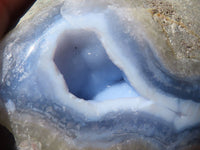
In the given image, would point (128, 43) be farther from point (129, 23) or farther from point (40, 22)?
point (40, 22)

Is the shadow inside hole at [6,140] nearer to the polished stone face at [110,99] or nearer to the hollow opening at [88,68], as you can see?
the polished stone face at [110,99]

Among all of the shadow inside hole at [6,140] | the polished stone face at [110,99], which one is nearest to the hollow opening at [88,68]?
the polished stone face at [110,99]

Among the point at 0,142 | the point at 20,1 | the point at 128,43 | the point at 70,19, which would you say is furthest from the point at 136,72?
the point at 20,1

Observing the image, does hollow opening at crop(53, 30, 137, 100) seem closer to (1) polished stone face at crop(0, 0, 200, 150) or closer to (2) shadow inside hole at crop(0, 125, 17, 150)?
(1) polished stone face at crop(0, 0, 200, 150)

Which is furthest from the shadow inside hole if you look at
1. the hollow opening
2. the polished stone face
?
the hollow opening

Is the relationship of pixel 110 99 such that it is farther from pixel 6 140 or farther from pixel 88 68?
pixel 6 140

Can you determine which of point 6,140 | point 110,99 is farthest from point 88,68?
point 6,140
